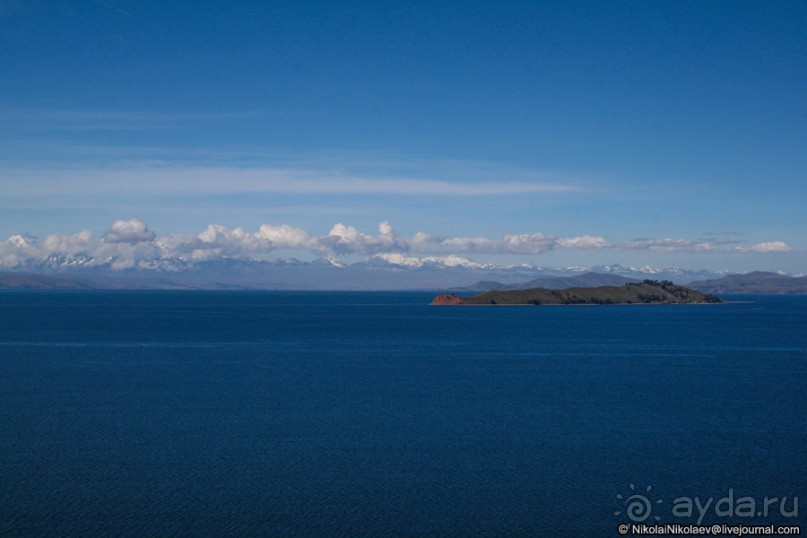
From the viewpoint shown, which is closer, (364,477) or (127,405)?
(364,477)

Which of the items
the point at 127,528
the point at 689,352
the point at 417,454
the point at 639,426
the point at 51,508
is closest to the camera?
the point at 127,528

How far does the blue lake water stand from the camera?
2494cm

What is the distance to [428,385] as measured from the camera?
5281 cm

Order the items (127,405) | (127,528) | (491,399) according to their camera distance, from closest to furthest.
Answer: (127,528)
(127,405)
(491,399)

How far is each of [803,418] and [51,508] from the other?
119ft

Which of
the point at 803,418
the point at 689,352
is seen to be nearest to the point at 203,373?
the point at 803,418

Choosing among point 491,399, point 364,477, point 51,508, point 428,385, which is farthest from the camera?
point 428,385

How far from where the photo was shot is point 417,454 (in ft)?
106

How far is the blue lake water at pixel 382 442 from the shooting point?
24938 mm

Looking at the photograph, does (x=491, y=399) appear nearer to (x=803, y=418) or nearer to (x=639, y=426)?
(x=639, y=426)

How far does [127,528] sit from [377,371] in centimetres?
3784

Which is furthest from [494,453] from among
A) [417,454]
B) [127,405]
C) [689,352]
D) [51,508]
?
[689,352]

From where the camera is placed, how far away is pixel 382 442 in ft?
114

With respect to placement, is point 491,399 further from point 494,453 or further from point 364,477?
point 364,477
